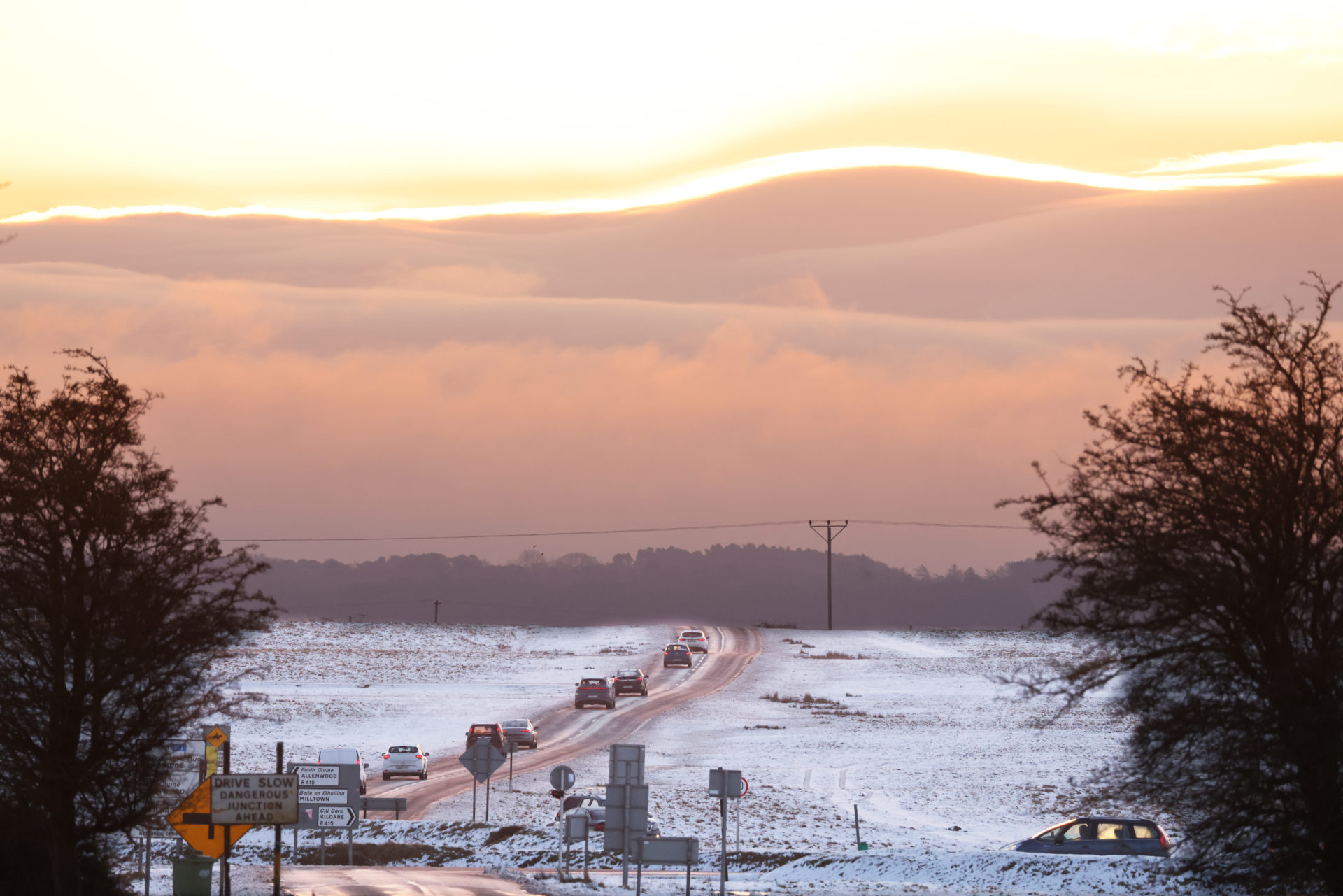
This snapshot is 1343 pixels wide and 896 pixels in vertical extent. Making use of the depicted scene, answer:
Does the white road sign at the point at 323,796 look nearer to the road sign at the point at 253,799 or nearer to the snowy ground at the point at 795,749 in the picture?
the snowy ground at the point at 795,749

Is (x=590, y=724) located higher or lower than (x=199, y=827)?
lower

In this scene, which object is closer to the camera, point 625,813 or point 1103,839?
point 625,813

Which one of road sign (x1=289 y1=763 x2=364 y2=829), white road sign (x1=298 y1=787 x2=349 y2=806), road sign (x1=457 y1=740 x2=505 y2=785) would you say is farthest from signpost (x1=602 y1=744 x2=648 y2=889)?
road sign (x1=457 y1=740 x2=505 y2=785)

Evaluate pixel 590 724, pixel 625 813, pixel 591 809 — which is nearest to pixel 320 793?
pixel 591 809

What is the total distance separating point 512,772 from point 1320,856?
135ft

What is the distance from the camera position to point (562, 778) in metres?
34.8

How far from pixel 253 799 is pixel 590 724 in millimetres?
50271

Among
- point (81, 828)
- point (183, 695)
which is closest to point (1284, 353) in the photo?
point (183, 695)

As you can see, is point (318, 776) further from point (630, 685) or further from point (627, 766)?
point (630, 685)

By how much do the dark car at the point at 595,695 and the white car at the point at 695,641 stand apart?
34264mm

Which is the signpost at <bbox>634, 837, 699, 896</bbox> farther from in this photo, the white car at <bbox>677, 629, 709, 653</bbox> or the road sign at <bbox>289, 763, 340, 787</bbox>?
the white car at <bbox>677, 629, 709, 653</bbox>

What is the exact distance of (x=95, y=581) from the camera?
24.3 meters

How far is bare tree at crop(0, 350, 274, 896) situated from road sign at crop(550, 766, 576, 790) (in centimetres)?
1124

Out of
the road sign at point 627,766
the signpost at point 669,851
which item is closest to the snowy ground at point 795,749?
the signpost at point 669,851
